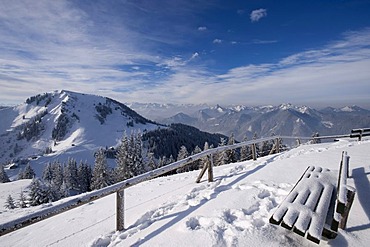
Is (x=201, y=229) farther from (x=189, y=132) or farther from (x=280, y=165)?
(x=189, y=132)

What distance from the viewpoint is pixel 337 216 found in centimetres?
323

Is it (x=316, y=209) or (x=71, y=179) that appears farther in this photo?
(x=71, y=179)

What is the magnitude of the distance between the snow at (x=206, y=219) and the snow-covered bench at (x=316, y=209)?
0.13 meters

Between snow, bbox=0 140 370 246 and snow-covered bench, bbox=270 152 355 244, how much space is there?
13 centimetres

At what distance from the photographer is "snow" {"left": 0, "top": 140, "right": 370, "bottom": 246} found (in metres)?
3.80

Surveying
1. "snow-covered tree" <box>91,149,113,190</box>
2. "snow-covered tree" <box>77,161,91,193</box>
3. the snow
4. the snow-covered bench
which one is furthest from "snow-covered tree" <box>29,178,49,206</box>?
the snow-covered bench

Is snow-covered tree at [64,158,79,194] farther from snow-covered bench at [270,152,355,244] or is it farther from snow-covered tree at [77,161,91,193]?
snow-covered bench at [270,152,355,244]

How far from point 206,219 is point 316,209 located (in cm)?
204

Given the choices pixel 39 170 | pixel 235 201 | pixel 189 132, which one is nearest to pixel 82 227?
pixel 235 201

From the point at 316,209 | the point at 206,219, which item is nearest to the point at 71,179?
the point at 206,219

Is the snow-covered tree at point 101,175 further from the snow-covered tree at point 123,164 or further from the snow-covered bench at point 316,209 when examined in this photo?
the snow-covered bench at point 316,209

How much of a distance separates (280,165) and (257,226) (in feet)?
16.3

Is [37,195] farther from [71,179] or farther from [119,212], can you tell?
[119,212]

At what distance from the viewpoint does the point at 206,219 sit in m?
4.59
